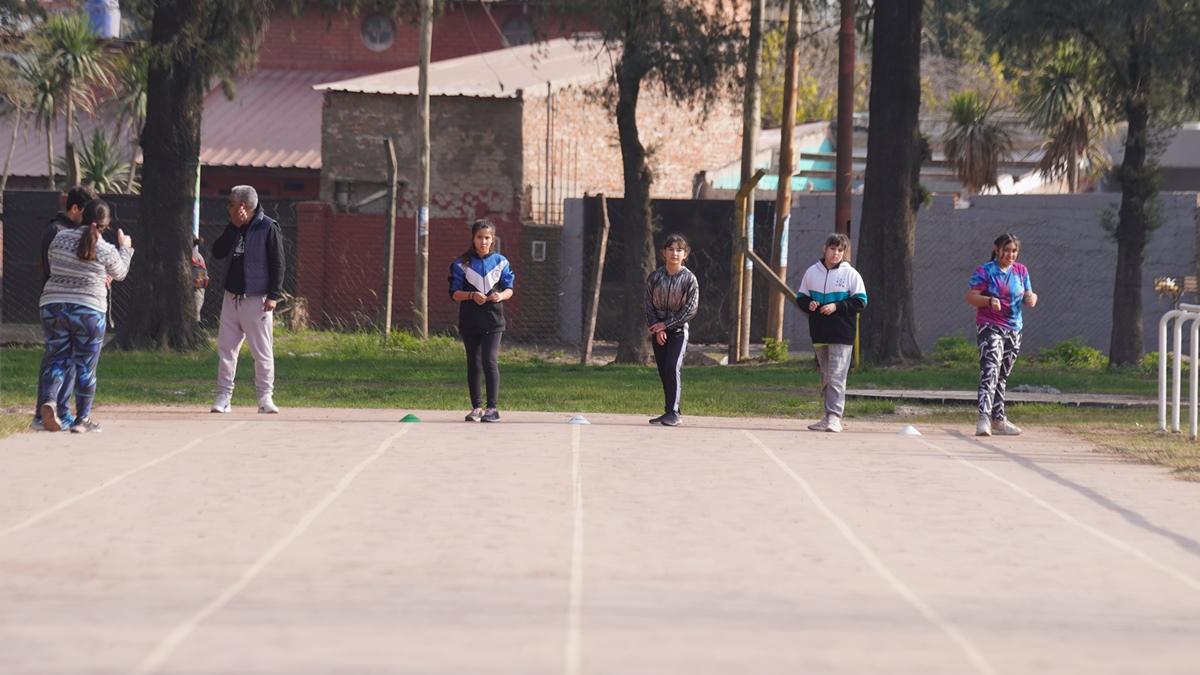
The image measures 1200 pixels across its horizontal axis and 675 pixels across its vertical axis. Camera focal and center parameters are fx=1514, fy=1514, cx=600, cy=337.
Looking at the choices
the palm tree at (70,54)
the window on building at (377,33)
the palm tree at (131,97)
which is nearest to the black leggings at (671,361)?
the palm tree at (70,54)

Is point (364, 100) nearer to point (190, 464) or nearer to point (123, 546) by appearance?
point (190, 464)

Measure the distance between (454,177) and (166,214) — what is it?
1020 cm

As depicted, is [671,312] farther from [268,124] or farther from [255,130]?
[268,124]

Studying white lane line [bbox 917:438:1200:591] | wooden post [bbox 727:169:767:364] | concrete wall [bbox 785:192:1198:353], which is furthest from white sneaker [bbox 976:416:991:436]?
concrete wall [bbox 785:192:1198:353]

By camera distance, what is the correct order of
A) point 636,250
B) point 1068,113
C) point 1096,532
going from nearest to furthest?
point 1096,532
point 636,250
point 1068,113

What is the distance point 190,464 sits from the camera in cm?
993

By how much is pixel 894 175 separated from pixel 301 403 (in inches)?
365

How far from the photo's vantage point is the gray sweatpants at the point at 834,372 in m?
12.6

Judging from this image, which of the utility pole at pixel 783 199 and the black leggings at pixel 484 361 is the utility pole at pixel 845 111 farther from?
the black leggings at pixel 484 361

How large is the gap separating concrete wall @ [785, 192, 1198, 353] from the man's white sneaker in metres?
11.5

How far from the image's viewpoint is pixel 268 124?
37.7 meters

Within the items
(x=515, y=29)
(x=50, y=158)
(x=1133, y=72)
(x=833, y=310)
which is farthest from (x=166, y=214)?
(x=515, y=29)

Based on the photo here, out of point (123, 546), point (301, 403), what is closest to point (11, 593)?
point (123, 546)

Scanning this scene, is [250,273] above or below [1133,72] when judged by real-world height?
A: below
